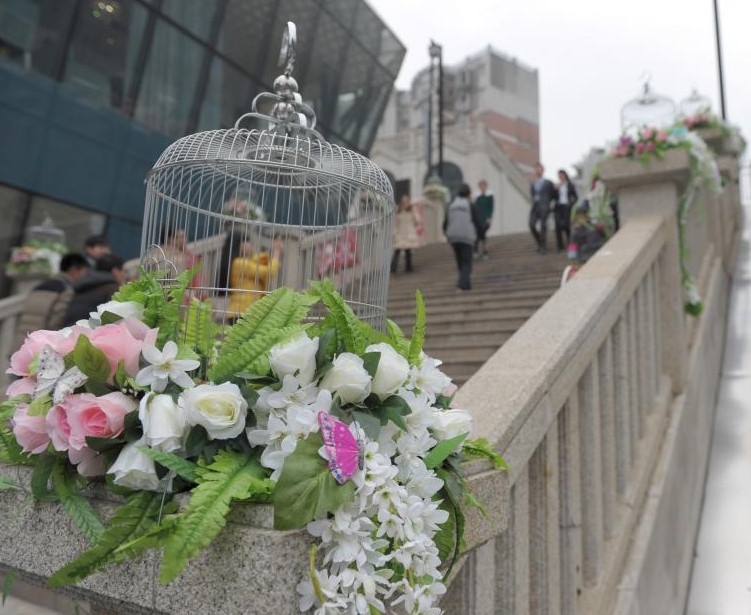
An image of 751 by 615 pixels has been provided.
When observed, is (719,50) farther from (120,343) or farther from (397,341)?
(120,343)

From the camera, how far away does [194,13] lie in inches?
580

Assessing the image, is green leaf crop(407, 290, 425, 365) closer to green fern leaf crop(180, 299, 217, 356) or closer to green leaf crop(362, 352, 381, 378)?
green leaf crop(362, 352, 381, 378)

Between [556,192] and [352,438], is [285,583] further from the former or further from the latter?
[556,192]

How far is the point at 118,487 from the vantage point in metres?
1.14

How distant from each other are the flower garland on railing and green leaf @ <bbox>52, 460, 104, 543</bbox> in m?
5.30

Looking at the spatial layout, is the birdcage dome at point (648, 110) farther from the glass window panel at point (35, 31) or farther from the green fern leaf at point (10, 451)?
the glass window panel at point (35, 31)

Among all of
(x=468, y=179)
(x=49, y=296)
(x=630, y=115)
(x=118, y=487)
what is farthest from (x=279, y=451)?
(x=468, y=179)

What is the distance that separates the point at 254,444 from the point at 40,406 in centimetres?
43

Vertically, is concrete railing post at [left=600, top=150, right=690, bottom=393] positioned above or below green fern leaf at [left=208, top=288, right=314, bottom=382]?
above

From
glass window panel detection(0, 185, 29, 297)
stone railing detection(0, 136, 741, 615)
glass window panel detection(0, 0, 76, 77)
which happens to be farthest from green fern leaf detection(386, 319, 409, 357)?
glass window panel detection(0, 0, 76, 77)

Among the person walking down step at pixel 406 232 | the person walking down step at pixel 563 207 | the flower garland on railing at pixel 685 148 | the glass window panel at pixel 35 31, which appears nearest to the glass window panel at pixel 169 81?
the glass window panel at pixel 35 31

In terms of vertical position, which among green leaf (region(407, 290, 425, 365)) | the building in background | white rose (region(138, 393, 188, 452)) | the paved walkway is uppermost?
the building in background

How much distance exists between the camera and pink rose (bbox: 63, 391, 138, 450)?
1126mm

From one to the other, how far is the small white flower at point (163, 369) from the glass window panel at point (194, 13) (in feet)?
49.1
